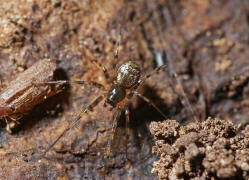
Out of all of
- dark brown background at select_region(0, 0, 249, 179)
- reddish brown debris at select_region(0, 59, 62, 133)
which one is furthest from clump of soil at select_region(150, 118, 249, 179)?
reddish brown debris at select_region(0, 59, 62, 133)

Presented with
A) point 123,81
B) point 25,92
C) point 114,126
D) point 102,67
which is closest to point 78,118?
point 114,126

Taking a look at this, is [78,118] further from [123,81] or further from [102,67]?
[123,81]

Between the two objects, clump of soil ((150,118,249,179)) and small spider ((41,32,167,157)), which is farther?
small spider ((41,32,167,157))

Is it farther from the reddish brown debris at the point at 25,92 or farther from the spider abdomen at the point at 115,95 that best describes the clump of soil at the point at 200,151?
the reddish brown debris at the point at 25,92

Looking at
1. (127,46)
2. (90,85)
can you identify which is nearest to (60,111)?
(90,85)

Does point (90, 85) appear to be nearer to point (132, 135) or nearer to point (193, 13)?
point (132, 135)

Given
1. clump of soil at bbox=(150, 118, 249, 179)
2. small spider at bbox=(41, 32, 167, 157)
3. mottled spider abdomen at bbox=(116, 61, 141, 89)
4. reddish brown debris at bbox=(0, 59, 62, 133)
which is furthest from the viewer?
mottled spider abdomen at bbox=(116, 61, 141, 89)

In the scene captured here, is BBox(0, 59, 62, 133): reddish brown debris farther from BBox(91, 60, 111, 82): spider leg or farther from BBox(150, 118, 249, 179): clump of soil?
BBox(150, 118, 249, 179): clump of soil
